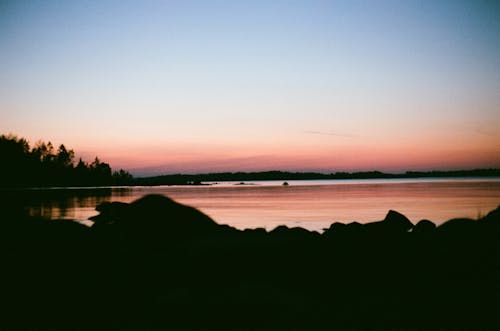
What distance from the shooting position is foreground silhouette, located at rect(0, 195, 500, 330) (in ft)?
21.3

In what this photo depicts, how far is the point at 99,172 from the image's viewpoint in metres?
147

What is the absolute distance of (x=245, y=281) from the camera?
8195 mm

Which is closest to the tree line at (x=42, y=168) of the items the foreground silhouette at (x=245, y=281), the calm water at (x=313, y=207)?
the calm water at (x=313, y=207)

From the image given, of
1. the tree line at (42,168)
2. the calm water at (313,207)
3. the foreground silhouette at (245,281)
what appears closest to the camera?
the foreground silhouette at (245,281)

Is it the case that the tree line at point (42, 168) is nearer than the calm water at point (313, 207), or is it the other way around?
the calm water at point (313, 207)

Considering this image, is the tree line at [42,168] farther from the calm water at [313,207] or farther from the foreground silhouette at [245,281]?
the foreground silhouette at [245,281]

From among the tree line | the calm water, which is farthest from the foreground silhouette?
the tree line

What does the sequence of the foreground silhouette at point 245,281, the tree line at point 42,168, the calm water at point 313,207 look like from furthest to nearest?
the tree line at point 42,168
the calm water at point 313,207
the foreground silhouette at point 245,281

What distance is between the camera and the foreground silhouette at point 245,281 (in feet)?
21.3

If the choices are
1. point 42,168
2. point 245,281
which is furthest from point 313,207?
point 42,168

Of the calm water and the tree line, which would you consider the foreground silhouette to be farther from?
the tree line

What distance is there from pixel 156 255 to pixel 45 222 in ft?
10.1

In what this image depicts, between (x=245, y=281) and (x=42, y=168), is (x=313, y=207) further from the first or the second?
(x=42, y=168)

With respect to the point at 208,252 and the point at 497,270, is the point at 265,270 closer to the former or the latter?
the point at 208,252
